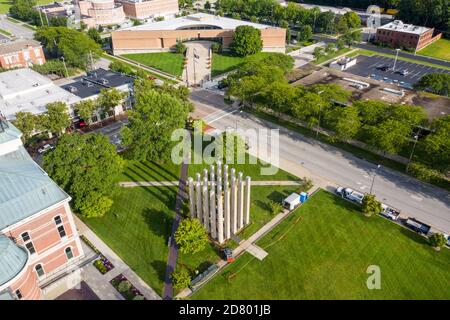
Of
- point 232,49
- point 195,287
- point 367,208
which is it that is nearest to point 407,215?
point 367,208

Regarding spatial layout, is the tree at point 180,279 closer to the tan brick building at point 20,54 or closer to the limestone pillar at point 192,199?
the limestone pillar at point 192,199

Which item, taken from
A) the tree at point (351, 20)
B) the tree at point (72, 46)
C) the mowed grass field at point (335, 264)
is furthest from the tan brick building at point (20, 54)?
the tree at point (351, 20)

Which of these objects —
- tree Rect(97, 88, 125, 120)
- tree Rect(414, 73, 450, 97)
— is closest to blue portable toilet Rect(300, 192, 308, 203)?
tree Rect(97, 88, 125, 120)

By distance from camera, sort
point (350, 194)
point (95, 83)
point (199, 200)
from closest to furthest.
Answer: point (199, 200), point (350, 194), point (95, 83)

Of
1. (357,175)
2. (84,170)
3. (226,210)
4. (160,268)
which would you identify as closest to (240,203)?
(226,210)

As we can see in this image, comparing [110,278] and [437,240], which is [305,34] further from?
[110,278]

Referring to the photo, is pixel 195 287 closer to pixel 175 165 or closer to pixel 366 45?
pixel 175 165
